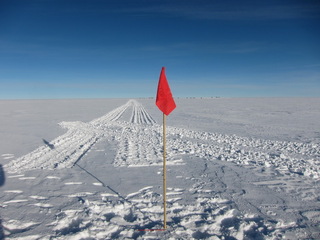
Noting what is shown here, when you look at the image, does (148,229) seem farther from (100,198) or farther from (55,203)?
(55,203)

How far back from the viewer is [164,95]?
3.39 meters

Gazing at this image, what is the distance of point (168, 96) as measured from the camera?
3.39 meters

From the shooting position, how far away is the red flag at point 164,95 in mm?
3330

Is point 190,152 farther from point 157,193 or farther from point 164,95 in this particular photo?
point 164,95

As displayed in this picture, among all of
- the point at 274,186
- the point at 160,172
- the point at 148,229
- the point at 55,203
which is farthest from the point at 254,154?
the point at 55,203

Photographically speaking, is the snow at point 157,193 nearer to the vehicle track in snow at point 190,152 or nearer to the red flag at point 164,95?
the vehicle track in snow at point 190,152

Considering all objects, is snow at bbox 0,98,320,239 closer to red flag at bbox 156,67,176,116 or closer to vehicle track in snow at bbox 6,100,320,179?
vehicle track in snow at bbox 6,100,320,179

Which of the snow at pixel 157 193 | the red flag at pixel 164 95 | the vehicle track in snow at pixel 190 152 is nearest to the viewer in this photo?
the red flag at pixel 164 95

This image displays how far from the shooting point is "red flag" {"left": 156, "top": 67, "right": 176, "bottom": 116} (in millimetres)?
3330

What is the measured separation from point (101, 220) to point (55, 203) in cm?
119

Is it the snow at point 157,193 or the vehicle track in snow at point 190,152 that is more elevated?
the vehicle track in snow at point 190,152

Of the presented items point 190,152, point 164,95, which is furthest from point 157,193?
point 190,152

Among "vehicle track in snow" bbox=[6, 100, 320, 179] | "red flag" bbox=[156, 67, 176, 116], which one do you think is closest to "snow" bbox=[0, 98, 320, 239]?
"vehicle track in snow" bbox=[6, 100, 320, 179]

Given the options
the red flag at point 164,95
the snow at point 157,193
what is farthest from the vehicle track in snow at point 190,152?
the red flag at point 164,95
